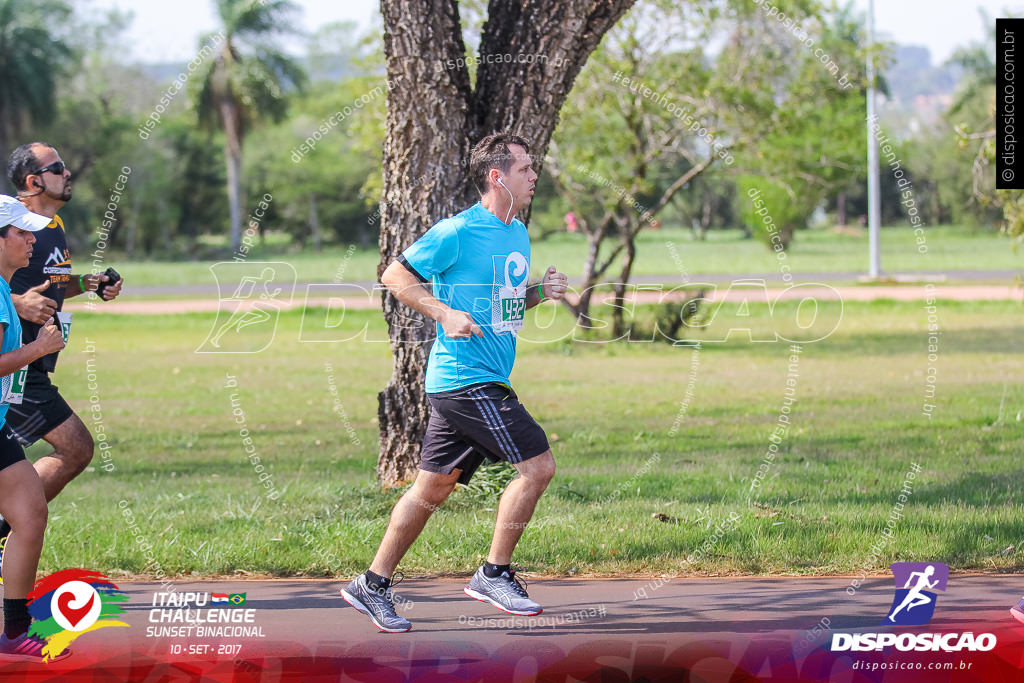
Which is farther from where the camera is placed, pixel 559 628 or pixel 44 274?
pixel 44 274

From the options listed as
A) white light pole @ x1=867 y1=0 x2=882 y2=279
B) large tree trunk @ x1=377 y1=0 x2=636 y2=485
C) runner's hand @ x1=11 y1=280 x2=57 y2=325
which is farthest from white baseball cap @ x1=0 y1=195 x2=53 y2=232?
white light pole @ x1=867 y1=0 x2=882 y2=279

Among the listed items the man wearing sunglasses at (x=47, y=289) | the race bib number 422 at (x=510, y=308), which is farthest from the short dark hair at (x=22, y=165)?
the race bib number 422 at (x=510, y=308)

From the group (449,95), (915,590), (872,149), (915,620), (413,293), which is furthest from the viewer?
(872,149)

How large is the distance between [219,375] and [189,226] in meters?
38.7

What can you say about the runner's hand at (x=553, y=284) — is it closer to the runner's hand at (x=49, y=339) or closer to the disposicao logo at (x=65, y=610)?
the runner's hand at (x=49, y=339)

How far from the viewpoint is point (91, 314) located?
1022 inches

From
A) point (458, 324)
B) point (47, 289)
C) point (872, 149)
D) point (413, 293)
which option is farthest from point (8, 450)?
point (872, 149)

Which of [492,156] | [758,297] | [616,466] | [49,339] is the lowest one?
[758,297]

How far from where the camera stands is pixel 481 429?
16.1 feet

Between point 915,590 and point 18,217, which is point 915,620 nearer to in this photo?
point 915,590

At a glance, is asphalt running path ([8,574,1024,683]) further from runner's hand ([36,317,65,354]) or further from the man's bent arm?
the man's bent arm

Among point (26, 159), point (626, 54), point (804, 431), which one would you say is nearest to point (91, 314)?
point (626, 54)

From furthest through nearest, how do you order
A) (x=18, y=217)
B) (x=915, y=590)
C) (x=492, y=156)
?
(x=915, y=590) → (x=492, y=156) → (x=18, y=217)

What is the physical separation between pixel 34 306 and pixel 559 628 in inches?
104
